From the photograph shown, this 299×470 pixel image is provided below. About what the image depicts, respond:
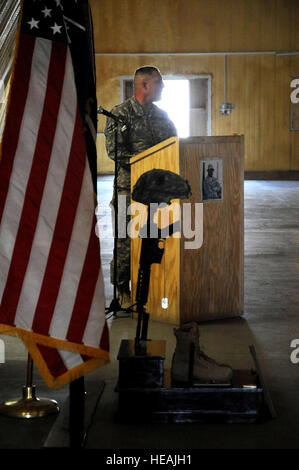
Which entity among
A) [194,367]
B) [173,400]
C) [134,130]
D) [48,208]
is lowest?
[173,400]

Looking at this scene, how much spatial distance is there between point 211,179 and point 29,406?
217 cm

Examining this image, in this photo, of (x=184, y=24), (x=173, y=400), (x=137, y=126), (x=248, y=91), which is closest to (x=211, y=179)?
(x=137, y=126)

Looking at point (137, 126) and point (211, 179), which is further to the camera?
point (137, 126)

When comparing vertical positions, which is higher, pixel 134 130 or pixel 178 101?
pixel 178 101

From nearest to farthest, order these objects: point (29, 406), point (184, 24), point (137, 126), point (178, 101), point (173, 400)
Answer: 1. point (173, 400)
2. point (29, 406)
3. point (137, 126)
4. point (184, 24)
5. point (178, 101)

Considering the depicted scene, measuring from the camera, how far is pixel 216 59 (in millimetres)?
19906

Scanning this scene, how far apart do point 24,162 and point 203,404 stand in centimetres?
126

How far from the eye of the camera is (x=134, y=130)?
5156mm

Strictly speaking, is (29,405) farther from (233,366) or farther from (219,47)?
(219,47)

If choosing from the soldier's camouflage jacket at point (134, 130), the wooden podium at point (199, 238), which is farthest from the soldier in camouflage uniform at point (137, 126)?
the wooden podium at point (199, 238)

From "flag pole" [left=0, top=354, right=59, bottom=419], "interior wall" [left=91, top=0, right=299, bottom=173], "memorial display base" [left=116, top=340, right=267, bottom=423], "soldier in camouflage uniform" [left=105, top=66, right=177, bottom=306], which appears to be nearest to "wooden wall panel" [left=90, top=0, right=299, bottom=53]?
"interior wall" [left=91, top=0, right=299, bottom=173]

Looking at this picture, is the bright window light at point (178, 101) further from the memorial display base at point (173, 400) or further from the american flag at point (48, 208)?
the american flag at point (48, 208)

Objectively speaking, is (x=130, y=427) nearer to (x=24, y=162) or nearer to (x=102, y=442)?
(x=102, y=442)
